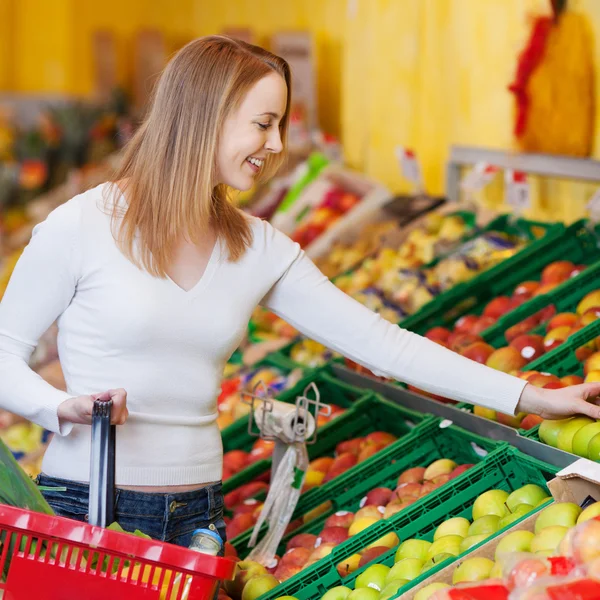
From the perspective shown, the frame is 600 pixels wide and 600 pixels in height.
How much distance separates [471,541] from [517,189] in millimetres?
2260

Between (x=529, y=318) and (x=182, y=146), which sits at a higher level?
(x=182, y=146)

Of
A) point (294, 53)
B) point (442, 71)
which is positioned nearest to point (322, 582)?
point (442, 71)

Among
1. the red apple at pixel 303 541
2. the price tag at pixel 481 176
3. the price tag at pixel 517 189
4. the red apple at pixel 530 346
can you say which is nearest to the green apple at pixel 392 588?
the red apple at pixel 303 541

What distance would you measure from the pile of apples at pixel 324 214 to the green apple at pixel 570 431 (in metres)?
2.88

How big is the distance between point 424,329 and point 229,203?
1.34 m

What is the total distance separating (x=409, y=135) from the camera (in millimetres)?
5516

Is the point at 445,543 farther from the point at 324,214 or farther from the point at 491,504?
the point at 324,214

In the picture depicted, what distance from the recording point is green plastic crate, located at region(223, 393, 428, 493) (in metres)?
2.93

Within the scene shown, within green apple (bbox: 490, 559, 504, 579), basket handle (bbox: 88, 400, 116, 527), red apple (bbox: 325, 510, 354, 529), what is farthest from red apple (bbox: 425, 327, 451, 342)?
basket handle (bbox: 88, 400, 116, 527)

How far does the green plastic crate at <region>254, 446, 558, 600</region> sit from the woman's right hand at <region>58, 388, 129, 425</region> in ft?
1.98

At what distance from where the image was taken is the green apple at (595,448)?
79.4 inches

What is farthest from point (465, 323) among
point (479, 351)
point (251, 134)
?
point (251, 134)

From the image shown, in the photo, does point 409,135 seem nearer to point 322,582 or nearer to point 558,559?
point 322,582

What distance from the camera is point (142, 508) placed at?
2043mm
